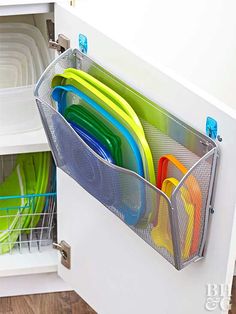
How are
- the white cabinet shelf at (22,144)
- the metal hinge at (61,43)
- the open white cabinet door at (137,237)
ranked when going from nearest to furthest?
1. the open white cabinet door at (137,237)
2. the metal hinge at (61,43)
3. the white cabinet shelf at (22,144)

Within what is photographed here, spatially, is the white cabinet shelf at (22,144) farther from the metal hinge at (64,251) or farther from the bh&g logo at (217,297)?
the bh&g logo at (217,297)

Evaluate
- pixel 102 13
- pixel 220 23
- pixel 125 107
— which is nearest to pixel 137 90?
pixel 125 107

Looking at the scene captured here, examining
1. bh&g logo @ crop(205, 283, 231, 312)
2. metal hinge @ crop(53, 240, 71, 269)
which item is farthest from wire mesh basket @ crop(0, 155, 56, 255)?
bh&g logo @ crop(205, 283, 231, 312)

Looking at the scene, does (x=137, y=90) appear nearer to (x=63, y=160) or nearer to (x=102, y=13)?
(x=63, y=160)

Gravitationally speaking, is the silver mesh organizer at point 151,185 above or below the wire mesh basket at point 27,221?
above

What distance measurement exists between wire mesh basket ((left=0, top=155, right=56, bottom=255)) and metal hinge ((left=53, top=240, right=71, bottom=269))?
9 centimetres

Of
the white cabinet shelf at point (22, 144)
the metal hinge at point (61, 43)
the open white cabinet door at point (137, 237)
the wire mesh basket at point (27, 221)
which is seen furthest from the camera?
the wire mesh basket at point (27, 221)

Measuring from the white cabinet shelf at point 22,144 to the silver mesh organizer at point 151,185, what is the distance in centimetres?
28

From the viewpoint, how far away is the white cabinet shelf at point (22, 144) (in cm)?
170

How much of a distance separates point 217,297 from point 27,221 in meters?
0.71

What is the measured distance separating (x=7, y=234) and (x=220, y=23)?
0.67 meters

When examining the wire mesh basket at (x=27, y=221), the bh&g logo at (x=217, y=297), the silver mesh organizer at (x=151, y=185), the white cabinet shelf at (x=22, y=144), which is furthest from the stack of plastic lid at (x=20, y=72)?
the bh&g logo at (x=217, y=297)

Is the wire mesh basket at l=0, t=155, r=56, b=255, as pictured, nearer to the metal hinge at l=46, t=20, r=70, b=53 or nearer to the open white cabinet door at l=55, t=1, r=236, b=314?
the open white cabinet door at l=55, t=1, r=236, b=314

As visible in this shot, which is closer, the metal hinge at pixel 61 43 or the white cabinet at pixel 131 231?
the white cabinet at pixel 131 231
